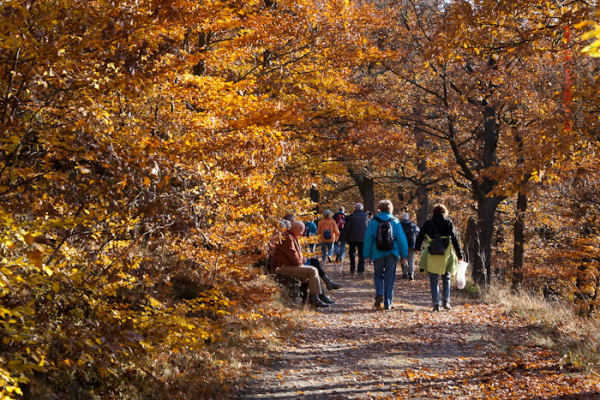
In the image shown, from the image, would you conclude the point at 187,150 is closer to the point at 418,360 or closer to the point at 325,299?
the point at 418,360

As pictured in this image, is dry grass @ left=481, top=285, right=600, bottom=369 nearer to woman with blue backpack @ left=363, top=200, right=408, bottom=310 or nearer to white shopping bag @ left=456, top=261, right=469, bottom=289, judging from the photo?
white shopping bag @ left=456, top=261, right=469, bottom=289

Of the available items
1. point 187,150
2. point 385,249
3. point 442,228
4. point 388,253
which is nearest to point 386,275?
point 388,253

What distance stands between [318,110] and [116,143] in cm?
1096

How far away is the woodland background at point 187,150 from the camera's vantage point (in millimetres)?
4227

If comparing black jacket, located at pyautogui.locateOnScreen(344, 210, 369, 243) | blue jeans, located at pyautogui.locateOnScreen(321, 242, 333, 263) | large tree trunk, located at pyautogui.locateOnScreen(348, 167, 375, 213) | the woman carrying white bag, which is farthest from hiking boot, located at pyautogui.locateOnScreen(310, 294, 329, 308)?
large tree trunk, located at pyautogui.locateOnScreen(348, 167, 375, 213)

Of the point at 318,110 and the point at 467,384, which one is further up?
the point at 318,110

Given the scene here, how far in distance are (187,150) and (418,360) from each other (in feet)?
13.1

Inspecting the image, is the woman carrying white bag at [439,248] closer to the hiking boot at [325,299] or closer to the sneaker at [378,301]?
the sneaker at [378,301]

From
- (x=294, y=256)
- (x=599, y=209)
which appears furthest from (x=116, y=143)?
(x=599, y=209)

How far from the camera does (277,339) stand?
8438 millimetres

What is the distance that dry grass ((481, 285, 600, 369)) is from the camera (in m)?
6.94

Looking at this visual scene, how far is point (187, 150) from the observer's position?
5941mm

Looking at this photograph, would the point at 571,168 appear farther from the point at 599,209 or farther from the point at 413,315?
the point at 413,315

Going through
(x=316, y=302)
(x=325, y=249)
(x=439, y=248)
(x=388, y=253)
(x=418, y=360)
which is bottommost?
(x=418, y=360)
